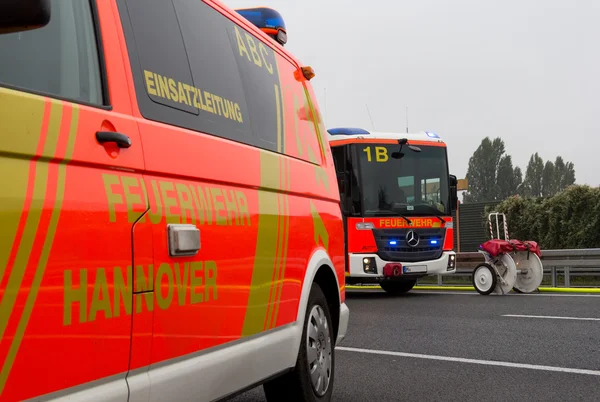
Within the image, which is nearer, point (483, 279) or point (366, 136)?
point (483, 279)

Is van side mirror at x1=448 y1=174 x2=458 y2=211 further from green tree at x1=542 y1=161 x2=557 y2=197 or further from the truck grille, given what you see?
green tree at x1=542 y1=161 x2=557 y2=197

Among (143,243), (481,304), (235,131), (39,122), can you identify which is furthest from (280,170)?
(481,304)

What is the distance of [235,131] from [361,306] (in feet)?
28.9

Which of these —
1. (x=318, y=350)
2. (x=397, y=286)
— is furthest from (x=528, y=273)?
(x=318, y=350)

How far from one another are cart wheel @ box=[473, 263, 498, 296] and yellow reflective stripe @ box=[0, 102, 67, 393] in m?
12.1

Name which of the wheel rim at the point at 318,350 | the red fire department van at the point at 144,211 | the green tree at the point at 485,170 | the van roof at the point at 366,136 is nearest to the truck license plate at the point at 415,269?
the van roof at the point at 366,136

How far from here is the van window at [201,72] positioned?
9.49ft

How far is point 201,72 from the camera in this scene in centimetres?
337

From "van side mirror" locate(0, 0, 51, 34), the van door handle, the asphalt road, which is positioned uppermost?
"van side mirror" locate(0, 0, 51, 34)

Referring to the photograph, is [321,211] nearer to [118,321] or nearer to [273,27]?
[273,27]

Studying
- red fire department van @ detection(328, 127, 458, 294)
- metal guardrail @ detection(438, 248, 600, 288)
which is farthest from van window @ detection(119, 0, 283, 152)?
metal guardrail @ detection(438, 248, 600, 288)

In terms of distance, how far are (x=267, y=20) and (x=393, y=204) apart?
957cm

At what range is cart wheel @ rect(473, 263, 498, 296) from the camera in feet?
44.3

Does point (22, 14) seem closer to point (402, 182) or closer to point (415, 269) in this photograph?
point (415, 269)
